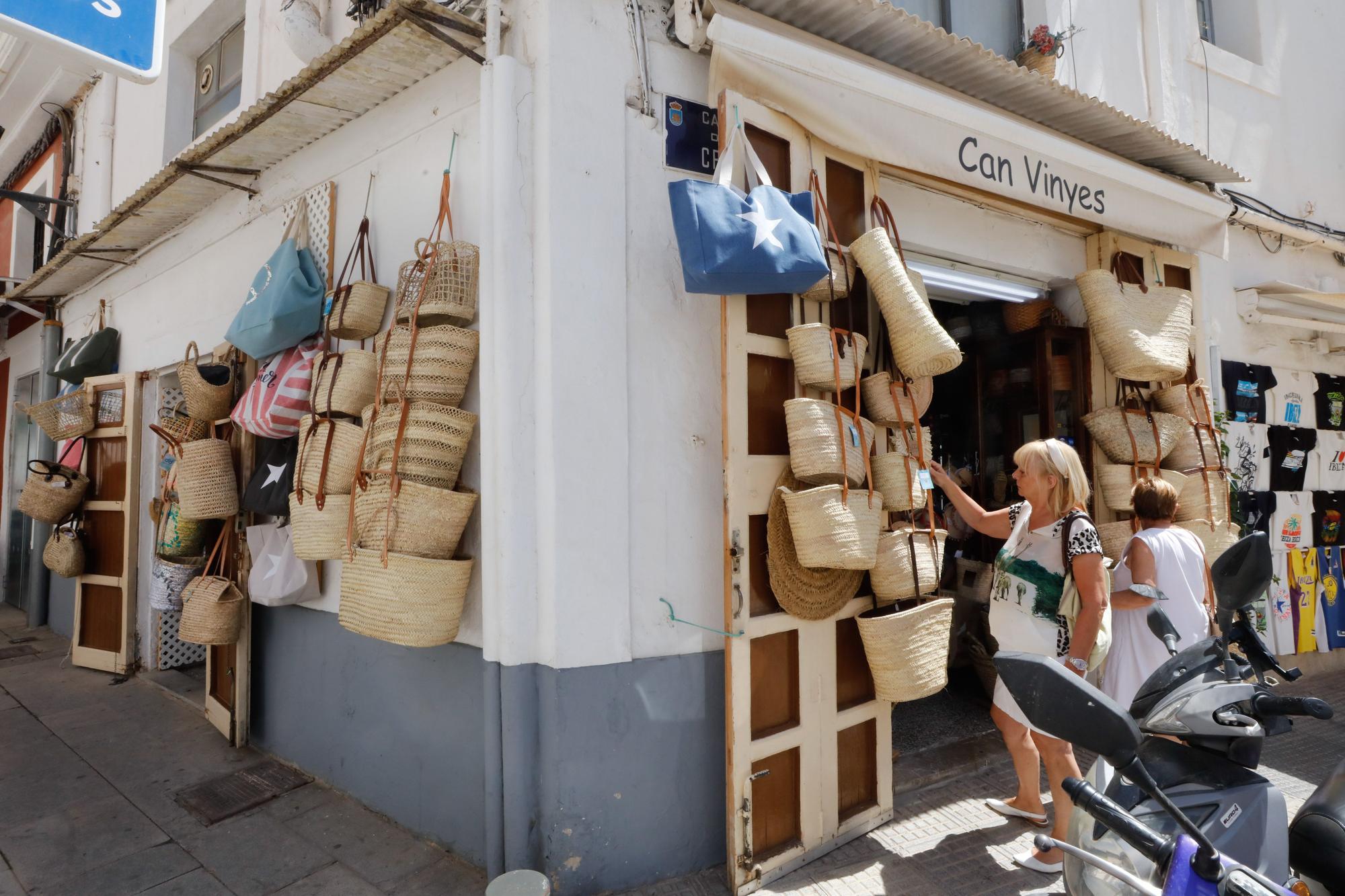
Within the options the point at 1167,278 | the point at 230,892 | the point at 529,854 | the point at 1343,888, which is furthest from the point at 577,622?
the point at 1167,278

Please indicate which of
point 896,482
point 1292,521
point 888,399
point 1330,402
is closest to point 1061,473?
point 896,482

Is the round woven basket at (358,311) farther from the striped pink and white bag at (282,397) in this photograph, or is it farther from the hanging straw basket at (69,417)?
the hanging straw basket at (69,417)

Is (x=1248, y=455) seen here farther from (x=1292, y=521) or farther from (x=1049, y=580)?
(x=1049, y=580)

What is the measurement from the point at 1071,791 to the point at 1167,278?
5.04 m

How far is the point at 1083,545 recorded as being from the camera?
2.93 metres

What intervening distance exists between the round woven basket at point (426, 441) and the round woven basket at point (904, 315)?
183 cm

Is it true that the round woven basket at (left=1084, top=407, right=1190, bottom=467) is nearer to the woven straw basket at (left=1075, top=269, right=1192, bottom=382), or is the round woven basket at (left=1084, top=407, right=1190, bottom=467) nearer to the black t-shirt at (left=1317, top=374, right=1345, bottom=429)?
the woven straw basket at (left=1075, top=269, right=1192, bottom=382)

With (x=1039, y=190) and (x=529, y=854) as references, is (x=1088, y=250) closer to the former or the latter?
(x=1039, y=190)

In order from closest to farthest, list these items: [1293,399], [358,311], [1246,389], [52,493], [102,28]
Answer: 1. [102,28]
2. [358,311]
3. [1246,389]
4. [1293,399]
5. [52,493]

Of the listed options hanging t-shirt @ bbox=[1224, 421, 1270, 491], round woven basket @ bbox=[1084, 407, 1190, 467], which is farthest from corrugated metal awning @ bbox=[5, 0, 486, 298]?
hanging t-shirt @ bbox=[1224, 421, 1270, 491]

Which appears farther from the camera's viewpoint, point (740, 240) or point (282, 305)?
point (282, 305)

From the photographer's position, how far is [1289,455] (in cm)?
594

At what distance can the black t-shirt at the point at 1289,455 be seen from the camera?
586 cm

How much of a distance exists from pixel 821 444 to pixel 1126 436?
2.64m
